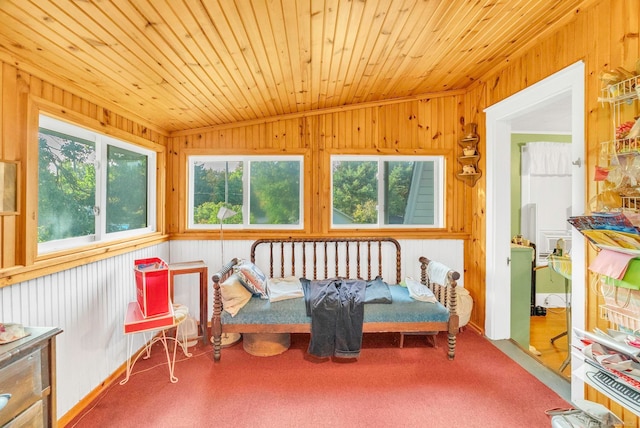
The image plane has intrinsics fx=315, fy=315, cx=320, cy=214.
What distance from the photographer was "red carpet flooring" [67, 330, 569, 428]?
79.9 inches

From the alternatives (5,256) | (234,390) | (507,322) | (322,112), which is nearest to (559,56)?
(322,112)

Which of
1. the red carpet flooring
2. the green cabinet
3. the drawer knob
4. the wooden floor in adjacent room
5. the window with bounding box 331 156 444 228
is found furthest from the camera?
the window with bounding box 331 156 444 228

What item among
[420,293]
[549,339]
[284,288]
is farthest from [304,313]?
[549,339]

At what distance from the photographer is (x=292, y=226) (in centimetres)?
370

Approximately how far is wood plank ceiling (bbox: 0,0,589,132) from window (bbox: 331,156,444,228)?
0.92 metres

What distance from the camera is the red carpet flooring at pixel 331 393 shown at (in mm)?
2029

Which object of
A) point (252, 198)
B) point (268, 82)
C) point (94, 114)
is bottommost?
point (252, 198)

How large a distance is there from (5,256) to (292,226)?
2.43 metres

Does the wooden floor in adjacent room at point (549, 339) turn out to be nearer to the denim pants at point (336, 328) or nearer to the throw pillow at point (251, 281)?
the denim pants at point (336, 328)

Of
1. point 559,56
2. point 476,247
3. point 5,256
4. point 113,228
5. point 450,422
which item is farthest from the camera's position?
point 476,247

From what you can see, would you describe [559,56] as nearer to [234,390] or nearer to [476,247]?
[476,247]

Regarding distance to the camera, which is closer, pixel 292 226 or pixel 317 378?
pixel 317 378

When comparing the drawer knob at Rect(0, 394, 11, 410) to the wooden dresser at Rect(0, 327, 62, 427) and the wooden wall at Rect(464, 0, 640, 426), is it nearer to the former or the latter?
the wooden dresser at Rect(0, 327, 62, 427)

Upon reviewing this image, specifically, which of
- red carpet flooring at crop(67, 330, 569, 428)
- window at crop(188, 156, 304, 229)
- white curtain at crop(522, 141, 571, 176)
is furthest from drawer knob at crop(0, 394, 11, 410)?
white curtain at crop(522, 141, 571, 176)
